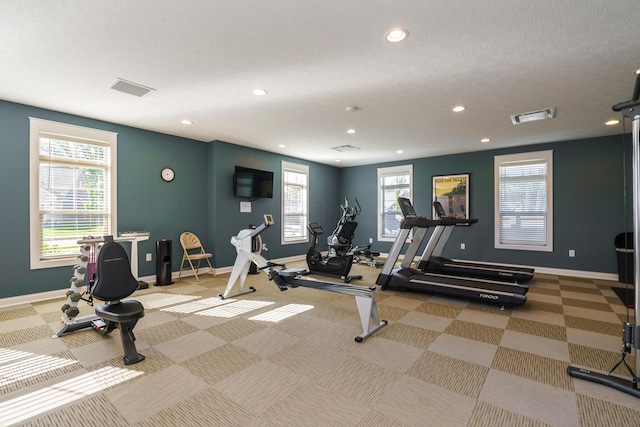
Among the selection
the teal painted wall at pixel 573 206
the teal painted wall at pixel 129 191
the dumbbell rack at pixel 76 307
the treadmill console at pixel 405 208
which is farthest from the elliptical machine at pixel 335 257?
the dumbbell rack at pixel 76 307

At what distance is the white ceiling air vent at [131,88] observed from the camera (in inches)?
131

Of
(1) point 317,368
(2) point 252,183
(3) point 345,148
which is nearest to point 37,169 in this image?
(2) point 252,183

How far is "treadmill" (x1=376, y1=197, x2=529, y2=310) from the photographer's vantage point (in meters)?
3.82

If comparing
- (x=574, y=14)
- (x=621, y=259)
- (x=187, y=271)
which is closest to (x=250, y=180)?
(x=187, y=271)

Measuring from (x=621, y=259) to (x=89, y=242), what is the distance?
807 cm

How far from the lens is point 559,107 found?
13.2 ft

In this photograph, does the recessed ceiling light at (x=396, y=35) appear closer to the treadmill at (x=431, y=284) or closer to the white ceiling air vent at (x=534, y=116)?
the treadmill at (x=431, y=284)

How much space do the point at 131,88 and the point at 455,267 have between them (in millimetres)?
5791

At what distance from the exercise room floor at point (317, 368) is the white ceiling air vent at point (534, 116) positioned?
267 cm

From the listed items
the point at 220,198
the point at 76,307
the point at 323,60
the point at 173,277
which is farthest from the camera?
the point at 220,198

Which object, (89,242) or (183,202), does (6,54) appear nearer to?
(89,242)

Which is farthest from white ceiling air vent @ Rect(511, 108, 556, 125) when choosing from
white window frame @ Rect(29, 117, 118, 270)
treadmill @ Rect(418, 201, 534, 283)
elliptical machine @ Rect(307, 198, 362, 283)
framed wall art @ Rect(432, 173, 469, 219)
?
white window frame @ Rect(29, 117, 118, 270)

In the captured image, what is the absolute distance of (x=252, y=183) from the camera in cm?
635

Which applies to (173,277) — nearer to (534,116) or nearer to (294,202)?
(294,202)
